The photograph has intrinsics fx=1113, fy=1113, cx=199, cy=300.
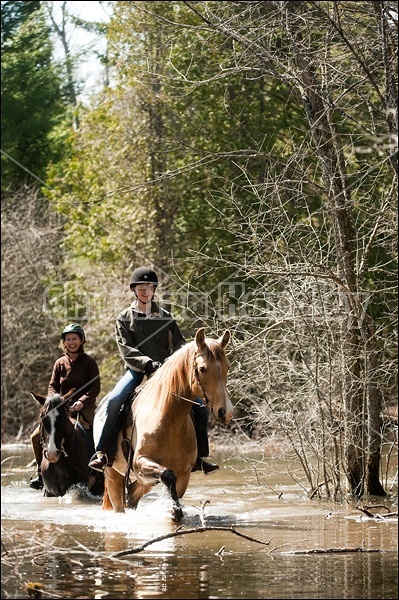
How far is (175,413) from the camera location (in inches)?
422

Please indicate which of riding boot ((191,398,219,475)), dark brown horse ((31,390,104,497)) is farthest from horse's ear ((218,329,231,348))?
dark brown horse ((31,390,104,497))

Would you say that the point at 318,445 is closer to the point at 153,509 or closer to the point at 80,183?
the point at 153,509

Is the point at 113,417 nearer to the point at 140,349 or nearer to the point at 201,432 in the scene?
the point at 140,349

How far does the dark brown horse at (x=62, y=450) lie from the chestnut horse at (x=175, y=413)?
Result: 48.3 inches

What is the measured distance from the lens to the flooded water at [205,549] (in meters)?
7.30

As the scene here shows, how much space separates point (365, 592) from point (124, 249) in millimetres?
19662

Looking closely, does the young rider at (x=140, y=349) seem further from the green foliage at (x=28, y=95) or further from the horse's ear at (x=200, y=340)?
the green foliage at (x=28, y=95)

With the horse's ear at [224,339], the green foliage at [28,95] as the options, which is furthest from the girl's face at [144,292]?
the green foliage at [28,95]

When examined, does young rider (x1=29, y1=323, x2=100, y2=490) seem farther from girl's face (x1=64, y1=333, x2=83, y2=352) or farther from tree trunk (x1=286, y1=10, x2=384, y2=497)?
tree trunk (x1=286, y1=10, x2=384, y2=497)

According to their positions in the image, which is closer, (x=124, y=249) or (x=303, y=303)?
(x=303, y=303)

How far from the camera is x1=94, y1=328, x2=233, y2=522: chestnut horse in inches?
398

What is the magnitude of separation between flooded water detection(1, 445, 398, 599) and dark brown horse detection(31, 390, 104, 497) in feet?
0.65

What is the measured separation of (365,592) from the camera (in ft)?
23.3

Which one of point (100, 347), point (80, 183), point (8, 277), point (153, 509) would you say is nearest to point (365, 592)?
point (153, 509)
